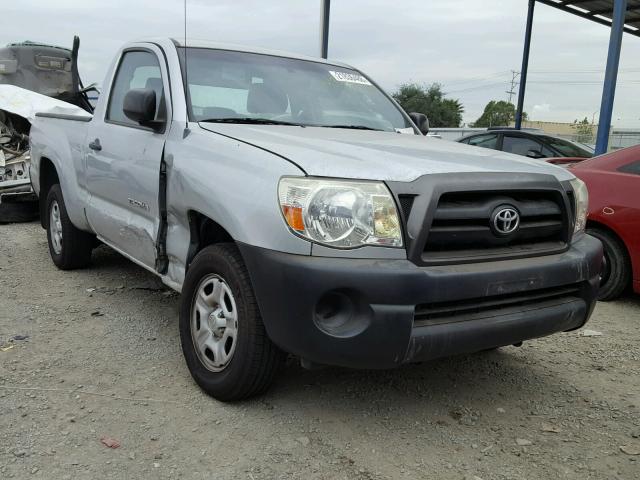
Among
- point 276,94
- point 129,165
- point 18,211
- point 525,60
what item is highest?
point 525,60

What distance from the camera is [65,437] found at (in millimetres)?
2668

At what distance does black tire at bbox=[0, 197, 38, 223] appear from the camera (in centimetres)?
764

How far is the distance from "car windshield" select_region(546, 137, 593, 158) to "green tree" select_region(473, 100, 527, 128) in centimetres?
6965

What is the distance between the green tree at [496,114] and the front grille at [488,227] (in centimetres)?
7681

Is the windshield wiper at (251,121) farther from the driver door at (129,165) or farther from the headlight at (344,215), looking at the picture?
the headlight at (344,215)

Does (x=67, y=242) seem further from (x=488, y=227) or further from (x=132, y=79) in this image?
(x=488, y=227)

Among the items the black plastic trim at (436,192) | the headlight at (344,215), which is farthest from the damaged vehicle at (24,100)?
the black plastic trim at (436,192)

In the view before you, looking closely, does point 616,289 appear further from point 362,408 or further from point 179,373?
point 179,373

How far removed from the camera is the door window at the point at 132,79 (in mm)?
3883

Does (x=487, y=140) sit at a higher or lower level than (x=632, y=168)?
higher

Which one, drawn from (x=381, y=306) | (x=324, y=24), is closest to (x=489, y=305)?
(x=381, y=306)

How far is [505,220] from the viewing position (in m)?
2.68

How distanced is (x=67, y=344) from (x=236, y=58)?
205cm

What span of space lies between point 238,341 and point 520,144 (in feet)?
26.1
